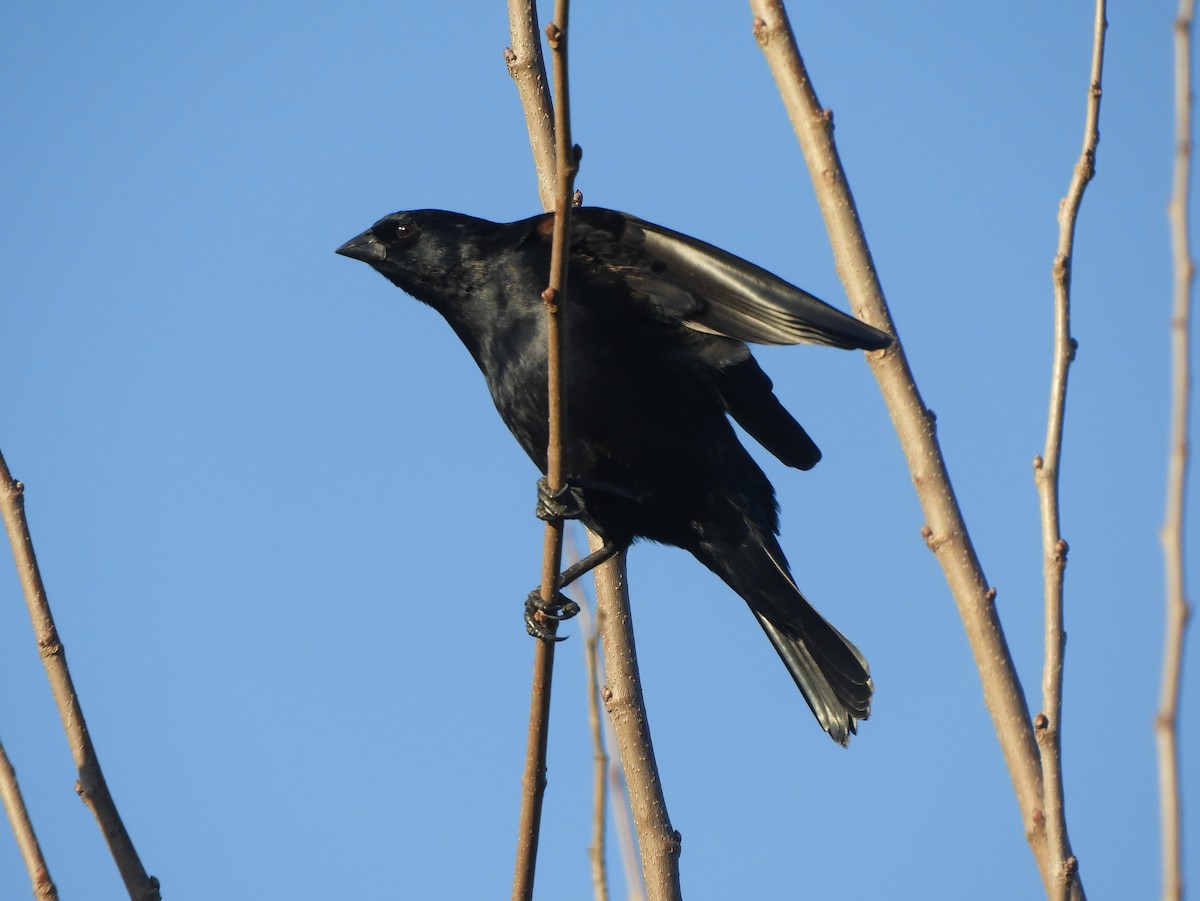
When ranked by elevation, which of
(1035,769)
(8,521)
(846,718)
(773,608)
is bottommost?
(1035,769)

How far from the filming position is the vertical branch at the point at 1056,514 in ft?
8.74

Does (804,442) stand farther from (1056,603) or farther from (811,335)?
(1056,603)

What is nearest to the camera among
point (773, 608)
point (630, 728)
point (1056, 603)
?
point (1056, 603)

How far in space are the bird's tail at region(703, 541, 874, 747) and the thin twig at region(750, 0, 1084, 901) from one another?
170 centimetres

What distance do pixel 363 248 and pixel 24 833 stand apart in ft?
12.2

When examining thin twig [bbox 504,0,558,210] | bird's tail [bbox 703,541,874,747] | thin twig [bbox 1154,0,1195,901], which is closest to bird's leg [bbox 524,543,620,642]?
bird's tail [bbox 703,541,874,747]

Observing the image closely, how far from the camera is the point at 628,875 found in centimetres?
343

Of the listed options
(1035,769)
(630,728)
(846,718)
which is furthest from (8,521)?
(846,718)

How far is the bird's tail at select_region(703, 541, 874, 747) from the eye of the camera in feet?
17.2

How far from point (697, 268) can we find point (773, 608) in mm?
1564

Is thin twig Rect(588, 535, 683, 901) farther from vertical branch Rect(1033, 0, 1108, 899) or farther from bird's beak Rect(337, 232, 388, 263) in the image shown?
bird's beak Rect(337, 232, 388, 263)

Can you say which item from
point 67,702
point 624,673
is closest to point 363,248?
point 624,673

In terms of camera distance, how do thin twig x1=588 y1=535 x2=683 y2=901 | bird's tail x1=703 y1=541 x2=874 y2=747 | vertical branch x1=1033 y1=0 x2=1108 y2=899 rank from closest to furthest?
vertical branch x1=1033 y1=0 x2=1108 y2=899, thin twig x1=588 y1=535 x2=683 y2=901, bird's tail x1=703 y1=541 x2=874 y2=747

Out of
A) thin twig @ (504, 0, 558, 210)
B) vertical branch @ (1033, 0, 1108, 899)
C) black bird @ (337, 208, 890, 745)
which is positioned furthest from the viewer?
thin twig @ (504, 0, 558, 210)
